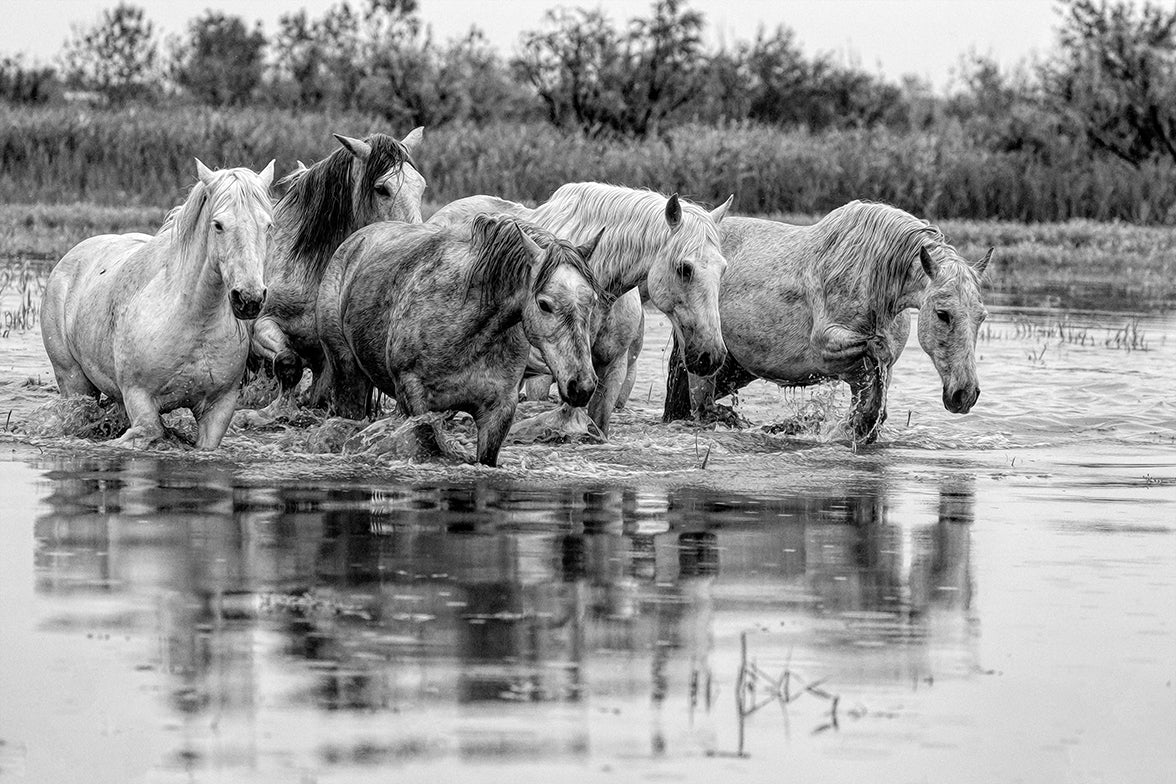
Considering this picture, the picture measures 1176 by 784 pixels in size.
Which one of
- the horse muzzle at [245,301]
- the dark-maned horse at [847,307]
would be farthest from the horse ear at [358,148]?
the dark-maned horse at [847,307]

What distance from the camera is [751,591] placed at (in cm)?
606

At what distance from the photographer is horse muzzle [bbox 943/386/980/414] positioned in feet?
32.4

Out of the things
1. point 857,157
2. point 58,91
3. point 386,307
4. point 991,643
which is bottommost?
point 991,643

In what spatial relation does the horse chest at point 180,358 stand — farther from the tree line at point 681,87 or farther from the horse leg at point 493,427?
the tree line at point 681,87

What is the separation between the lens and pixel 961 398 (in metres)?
9.92

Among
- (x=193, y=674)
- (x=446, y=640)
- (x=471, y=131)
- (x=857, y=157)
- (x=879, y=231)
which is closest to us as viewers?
(x=193, y=674)

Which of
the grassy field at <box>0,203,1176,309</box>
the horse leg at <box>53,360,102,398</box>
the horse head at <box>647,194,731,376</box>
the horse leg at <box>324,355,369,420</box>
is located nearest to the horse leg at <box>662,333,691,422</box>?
the horse head at <box>647,194,731,376</box>

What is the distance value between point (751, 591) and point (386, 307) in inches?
133

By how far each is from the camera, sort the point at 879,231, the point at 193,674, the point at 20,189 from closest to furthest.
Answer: the point at 193,674
the point at 879,231
the point at 20,189

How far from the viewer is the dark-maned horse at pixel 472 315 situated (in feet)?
26.7

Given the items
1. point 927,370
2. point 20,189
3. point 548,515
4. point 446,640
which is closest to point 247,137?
point 20,189

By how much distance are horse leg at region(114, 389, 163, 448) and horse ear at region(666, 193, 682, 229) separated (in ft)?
8.76

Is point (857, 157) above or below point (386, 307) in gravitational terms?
above

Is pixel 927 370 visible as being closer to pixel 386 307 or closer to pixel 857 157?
pixel 386 307
